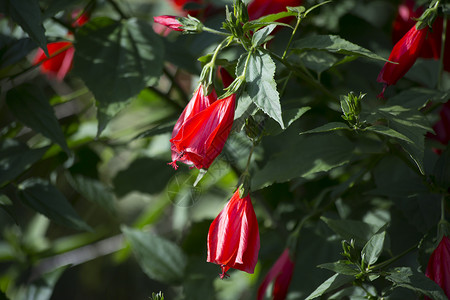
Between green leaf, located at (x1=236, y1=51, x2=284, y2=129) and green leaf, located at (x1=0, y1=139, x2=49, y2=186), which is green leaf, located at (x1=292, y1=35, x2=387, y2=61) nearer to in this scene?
green leaf, located at (x1=236, y1=51, x2=284, y2=129)

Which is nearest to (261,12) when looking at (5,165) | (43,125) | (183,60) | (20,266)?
(183,60)

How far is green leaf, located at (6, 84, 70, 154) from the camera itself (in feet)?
2.65

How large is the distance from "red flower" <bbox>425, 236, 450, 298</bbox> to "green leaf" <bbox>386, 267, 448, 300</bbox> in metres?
0.03

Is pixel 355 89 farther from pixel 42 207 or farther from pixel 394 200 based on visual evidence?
pixel 42 207

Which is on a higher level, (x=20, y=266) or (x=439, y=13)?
(x=439, y=13)

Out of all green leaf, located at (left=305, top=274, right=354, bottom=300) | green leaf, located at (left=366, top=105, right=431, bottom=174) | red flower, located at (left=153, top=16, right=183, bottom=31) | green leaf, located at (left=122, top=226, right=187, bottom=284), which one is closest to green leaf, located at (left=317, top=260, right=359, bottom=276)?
green leaf, located at (left=305, top=274, right=354, bottom=300)

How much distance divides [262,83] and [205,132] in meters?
0.08

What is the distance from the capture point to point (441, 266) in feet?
1.93

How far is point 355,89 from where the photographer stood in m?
1.03

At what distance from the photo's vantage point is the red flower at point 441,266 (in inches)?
23.0

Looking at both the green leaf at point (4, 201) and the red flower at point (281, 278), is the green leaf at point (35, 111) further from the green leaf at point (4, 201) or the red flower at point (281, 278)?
the red flower at point (281, 278)

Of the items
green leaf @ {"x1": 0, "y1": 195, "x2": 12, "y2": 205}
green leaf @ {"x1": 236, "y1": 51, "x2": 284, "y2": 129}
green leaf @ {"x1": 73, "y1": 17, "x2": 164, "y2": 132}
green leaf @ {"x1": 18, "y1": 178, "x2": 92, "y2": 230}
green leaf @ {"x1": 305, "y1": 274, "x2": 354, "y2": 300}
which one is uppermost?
green leaf @ {"x1": 236, "y1": 51, "x2": 284, "y2": 129}

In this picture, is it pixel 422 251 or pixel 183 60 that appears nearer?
pixel 422 251

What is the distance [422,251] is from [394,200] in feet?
0.36
